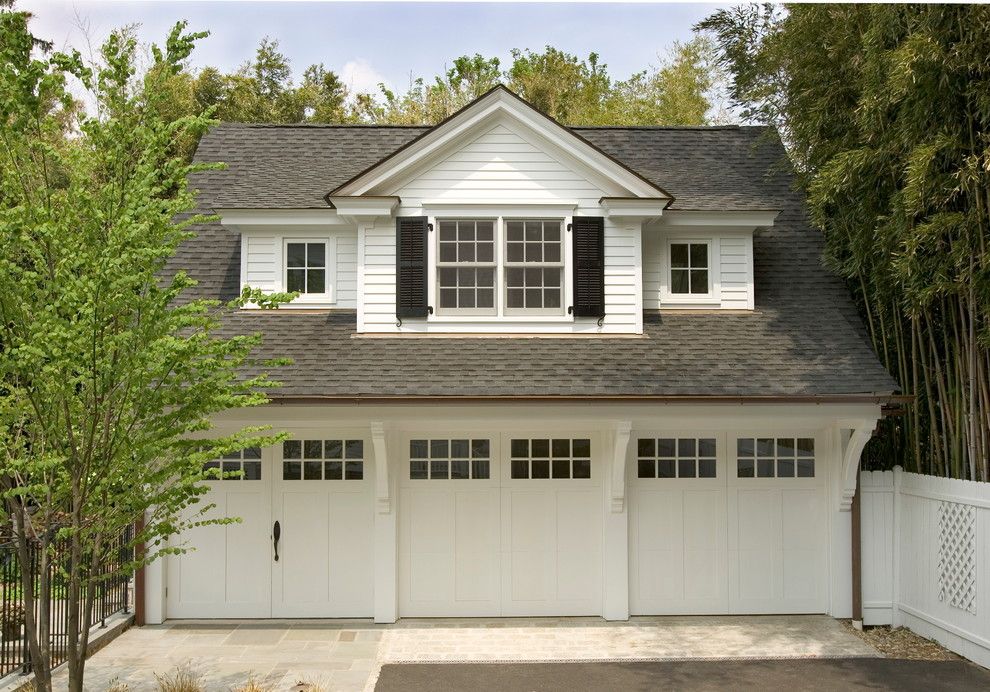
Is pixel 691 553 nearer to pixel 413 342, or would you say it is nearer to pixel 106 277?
pixel 413 342

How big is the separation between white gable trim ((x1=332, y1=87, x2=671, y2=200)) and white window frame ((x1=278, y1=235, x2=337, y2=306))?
2.85 ft

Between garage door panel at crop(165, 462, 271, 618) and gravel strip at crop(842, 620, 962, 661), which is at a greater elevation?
garage door panel at crop(165, 462, 271, 618)

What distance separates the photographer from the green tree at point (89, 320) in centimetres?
595

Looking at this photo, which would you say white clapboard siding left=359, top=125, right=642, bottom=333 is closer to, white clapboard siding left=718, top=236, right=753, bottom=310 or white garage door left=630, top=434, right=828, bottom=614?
white clapboard siding left=718, top=236, right=753, bottom=310

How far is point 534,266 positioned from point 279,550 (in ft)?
14.6

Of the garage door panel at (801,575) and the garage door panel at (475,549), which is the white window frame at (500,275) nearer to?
the garage door panel at (475,549)

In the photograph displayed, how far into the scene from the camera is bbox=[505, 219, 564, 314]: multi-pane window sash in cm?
1067

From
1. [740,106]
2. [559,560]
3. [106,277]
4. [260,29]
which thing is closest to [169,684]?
[106,277]

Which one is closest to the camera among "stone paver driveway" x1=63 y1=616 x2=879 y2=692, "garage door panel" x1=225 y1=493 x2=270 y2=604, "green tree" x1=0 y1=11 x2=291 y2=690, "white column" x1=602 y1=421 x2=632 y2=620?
"green tree" x1=0 y1=11 x2=291 y2=690

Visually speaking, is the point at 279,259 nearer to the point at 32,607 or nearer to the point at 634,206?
the point at 634,206

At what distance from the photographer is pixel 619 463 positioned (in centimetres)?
970

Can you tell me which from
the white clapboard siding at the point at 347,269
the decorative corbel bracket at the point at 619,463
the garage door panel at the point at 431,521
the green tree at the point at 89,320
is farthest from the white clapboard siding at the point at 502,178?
the green tree at the point at 89,320

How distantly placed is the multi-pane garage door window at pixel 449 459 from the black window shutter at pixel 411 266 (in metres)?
1.57

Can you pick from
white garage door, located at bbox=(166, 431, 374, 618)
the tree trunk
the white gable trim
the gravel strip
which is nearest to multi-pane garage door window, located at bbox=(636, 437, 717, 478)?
the gravel strip
